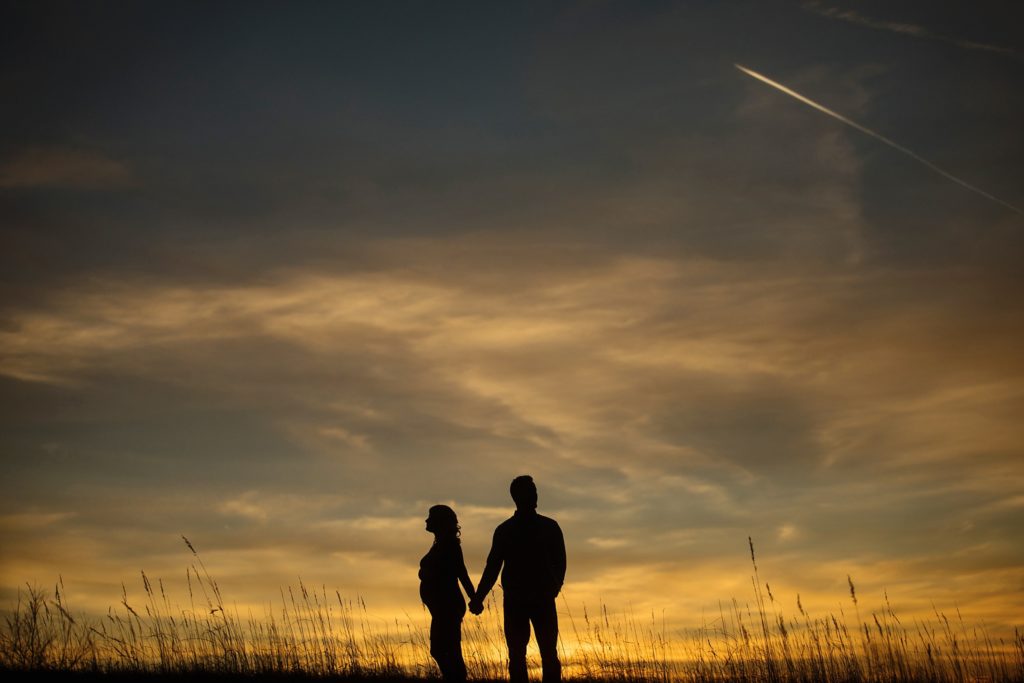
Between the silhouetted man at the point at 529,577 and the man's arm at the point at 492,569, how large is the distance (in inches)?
0.9

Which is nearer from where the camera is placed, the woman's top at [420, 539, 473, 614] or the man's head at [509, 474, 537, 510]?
the man's head at [509, 474, 537, 510]

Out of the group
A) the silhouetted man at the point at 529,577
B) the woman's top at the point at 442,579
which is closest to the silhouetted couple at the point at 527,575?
the silhouetted man at the point at 529,577

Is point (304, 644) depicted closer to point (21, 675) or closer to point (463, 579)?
point (21, 675)

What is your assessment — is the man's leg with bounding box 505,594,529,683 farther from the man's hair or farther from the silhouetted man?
the man's hair

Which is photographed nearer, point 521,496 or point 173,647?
point 521,496

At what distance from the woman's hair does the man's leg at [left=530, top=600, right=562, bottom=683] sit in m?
1.31

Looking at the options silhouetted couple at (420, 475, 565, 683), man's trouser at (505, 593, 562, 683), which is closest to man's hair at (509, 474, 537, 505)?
silhouetted couple at (420, 475, 565, 683)

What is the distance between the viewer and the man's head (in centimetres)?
890

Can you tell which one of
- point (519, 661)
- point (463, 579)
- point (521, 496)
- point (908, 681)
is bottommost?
point (908, 681)

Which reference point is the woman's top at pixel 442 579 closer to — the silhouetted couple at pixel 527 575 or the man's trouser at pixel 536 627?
the silhouetted couple at pixel 527 575

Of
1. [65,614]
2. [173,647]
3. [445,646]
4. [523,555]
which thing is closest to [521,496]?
[523,555]

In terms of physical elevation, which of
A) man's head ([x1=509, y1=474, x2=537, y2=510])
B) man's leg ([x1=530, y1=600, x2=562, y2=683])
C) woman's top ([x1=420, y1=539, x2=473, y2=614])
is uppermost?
man's head ([x1=509, y1=474, x2=537, y2=510])

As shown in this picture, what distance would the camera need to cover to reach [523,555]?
29.3 ft

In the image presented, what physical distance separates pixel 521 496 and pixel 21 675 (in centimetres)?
764
